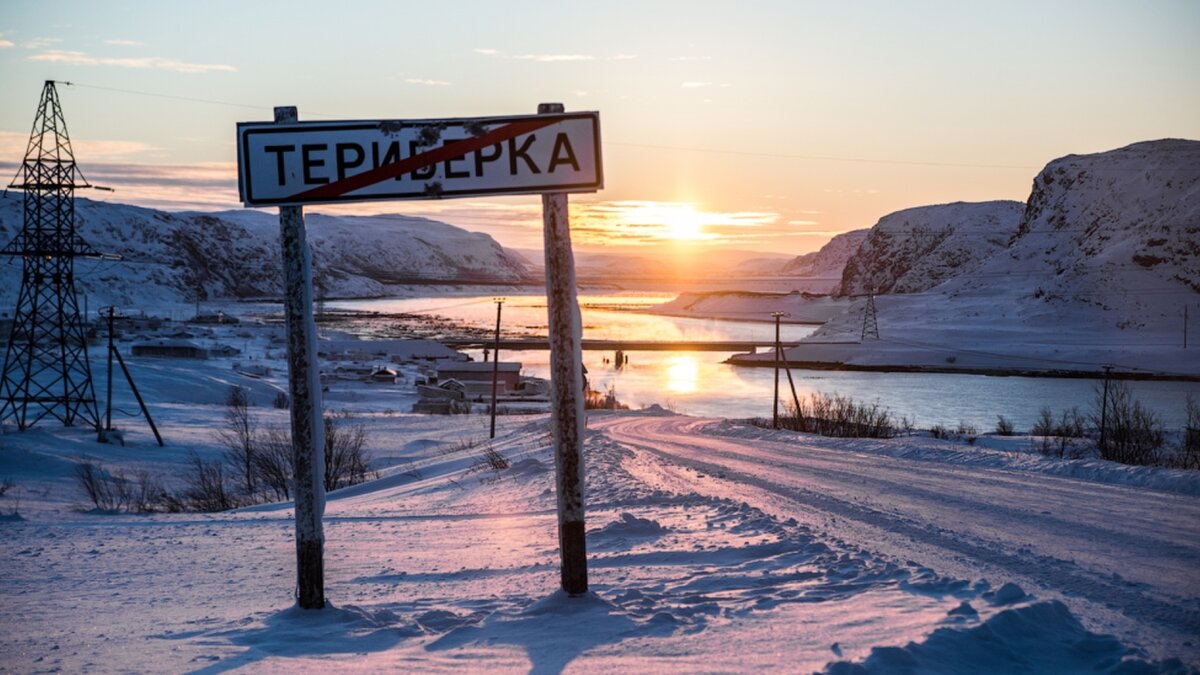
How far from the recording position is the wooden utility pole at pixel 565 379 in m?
5.84

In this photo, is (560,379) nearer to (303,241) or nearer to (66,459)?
(303,241)

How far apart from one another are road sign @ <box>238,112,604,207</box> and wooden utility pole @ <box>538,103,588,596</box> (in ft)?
0.54

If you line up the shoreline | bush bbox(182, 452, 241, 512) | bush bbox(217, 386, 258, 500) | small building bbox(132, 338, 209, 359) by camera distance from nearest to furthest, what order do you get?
bush bbox(182, 452, 241, 512) < bush bbox(217, 386, 258, 500) < the shoreline < small building bbox(132, 338, 209, 359)

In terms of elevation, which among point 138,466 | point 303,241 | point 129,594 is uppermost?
point 303,241

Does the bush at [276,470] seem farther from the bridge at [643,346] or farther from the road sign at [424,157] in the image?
the bridge at [643,346]

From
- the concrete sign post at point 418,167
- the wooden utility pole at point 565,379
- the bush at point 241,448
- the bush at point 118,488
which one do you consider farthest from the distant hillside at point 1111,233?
the concrete sign post at point 418,167

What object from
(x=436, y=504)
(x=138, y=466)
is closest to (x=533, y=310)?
(x=138, y=466)

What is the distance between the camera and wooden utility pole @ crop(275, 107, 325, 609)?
584 cm

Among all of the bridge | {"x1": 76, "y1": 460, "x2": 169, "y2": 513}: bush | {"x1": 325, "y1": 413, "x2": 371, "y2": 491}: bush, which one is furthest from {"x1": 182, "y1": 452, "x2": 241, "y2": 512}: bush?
the bridge

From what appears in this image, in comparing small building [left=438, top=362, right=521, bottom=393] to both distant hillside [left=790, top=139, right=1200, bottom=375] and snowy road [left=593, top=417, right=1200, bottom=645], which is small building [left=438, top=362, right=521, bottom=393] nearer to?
distant hillside [left=790, top=139, right=1200, bottom=375]

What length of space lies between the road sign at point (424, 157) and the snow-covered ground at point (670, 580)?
2.56 m

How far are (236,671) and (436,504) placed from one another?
7.86m

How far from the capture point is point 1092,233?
116375 mm

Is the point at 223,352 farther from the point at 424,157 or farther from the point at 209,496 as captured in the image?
the point at 424,157
